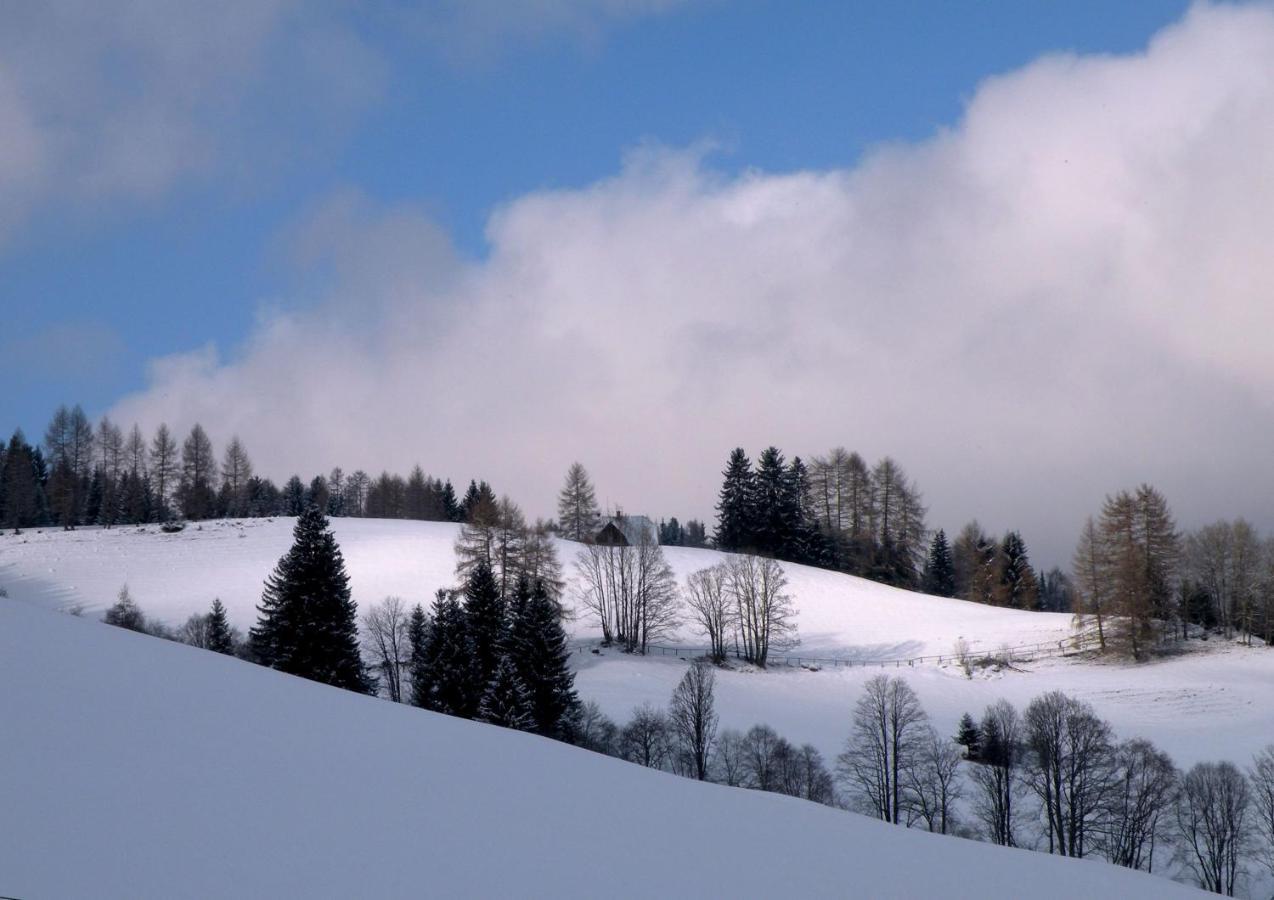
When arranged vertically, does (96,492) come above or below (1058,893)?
above

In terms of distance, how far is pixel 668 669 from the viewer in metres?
49.3

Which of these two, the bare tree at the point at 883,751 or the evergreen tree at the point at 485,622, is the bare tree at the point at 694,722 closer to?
the bare tree at the point at 883,751

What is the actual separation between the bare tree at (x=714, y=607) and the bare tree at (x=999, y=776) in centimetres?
1836

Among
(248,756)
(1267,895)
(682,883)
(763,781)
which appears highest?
(248,756)

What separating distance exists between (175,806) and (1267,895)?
36.5 metres

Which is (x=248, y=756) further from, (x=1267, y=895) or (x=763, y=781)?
(x=1267, y=895)

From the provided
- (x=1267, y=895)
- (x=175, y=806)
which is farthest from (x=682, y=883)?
(x=1267, y=895)

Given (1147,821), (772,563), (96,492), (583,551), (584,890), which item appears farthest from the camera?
(96,492)

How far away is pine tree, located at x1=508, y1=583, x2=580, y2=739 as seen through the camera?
3684cm

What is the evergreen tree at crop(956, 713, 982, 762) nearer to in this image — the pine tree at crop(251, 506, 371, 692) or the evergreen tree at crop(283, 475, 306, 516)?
the pine tree at crop(251, 506, 371, 692)

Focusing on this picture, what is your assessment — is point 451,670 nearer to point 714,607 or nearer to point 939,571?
point 714,607

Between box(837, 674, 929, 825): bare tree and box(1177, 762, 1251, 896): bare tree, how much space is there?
31.6 ft

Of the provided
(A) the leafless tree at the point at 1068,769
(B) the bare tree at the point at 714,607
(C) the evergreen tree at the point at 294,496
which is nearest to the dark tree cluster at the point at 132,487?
(C) the evergreen tree at the point at 294,496

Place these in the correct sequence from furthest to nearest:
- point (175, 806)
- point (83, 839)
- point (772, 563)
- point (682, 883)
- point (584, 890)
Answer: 1. point (772, 563)
2. point (682, 883)
3. point (584, 890)
4. point (175, 806)
5. point (83, 839)
